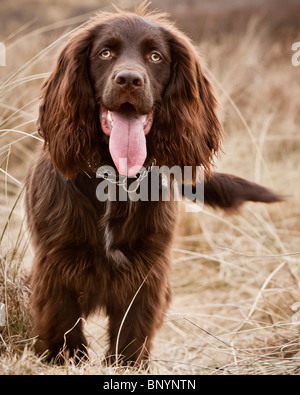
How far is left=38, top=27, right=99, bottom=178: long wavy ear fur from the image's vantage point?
2543 millimetres

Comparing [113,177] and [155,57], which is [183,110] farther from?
[113,177]

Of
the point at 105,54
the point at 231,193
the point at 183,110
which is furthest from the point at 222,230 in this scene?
the point at 105,54

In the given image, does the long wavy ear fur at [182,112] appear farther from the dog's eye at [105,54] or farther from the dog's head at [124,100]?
the dog's eye at [105,54]

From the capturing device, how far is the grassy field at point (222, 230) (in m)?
2.87

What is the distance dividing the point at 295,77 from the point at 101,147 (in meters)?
5.52

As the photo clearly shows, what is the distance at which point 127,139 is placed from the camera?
2416 mm

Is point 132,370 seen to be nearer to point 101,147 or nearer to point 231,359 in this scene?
point 231,359

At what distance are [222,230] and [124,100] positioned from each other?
2.53 m

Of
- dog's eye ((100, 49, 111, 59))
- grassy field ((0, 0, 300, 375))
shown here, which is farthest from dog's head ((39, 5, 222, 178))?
grassy field ((0, 0, 300, 375))

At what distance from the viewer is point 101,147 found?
2.61 metres

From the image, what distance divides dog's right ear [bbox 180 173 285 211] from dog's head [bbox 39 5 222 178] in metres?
0.46

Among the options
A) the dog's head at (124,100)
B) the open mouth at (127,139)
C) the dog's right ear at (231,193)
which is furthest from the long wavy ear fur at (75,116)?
the dog's right ear at (231,193)

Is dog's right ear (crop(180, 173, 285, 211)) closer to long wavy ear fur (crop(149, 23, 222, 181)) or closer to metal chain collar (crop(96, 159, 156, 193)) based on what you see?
long wavy ear fur (crop(149, 23, 222, 181))

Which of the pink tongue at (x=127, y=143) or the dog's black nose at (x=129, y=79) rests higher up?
the dog's black nose at (x=129, y=79)
